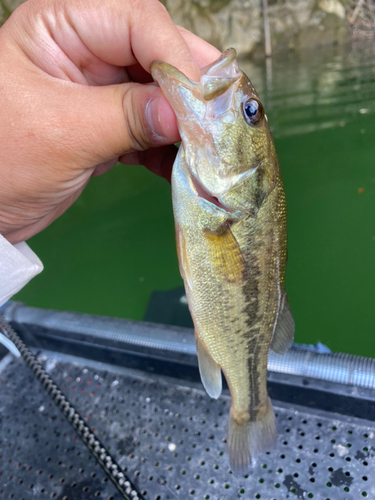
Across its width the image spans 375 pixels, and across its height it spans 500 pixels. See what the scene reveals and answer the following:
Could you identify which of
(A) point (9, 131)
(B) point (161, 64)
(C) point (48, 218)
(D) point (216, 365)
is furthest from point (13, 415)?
(B) point (161, 64)

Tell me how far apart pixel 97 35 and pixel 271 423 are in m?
1.47

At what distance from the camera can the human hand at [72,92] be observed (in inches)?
37.8

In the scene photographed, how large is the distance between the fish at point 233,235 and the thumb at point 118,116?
58mm

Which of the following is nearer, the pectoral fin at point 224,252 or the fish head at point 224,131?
the fish head at point 224,131

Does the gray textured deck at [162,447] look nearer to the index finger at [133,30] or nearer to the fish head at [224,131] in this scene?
the fish head at [224,131]

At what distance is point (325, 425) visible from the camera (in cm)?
139

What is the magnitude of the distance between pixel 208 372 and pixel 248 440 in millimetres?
296

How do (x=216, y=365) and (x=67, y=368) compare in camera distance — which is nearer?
(x=216, y=365)

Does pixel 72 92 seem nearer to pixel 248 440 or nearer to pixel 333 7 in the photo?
pixel 248 440

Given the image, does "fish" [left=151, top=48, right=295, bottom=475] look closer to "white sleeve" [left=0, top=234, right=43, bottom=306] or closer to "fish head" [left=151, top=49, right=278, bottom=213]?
"fish head" [left=151, top=49, right=278, bottom=213]

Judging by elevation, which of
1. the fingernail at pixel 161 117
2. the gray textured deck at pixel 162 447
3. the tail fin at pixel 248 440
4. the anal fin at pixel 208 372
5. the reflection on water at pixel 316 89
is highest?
the fingernail at pixel 161 117

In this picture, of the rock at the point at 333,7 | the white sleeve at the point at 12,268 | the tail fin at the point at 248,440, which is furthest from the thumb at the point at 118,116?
the rock at the point at 333,7

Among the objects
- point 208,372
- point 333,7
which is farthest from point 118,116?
point 333,7

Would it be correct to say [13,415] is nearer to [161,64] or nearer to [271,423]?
[271,423]
